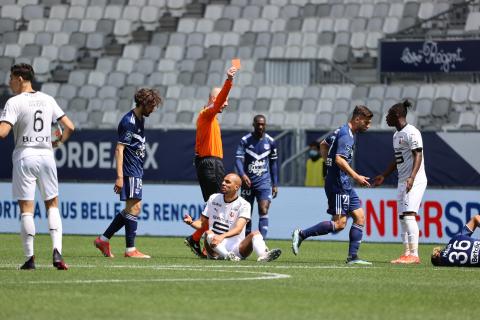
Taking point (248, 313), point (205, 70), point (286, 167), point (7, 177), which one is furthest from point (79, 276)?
point (205, 70)

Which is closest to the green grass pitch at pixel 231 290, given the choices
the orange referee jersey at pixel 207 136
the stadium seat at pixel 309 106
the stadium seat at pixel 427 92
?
the orange referee jersey at pixel 207 136

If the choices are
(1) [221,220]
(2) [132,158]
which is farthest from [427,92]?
(1) [221,220]

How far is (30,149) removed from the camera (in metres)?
13.4

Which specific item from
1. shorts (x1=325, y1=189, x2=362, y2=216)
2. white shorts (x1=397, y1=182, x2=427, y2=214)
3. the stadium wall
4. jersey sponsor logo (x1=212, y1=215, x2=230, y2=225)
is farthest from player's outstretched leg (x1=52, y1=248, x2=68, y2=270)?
the stadium wall

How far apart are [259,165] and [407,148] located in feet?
11.8

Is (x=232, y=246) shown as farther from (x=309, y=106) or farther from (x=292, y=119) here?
(x=309, y=106)

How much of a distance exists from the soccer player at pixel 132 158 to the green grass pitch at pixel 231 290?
0.54 m

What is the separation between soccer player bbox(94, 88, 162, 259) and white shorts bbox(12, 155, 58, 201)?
351cm

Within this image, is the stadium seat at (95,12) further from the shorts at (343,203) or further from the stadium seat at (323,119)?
the shorts at (343,203)

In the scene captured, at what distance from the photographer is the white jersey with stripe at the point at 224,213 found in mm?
16672

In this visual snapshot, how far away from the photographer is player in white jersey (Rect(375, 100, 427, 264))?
16844 millimetres

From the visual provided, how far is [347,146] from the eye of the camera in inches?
644

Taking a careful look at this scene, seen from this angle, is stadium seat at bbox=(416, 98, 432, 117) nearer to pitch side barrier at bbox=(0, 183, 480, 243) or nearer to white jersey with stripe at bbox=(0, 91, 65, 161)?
pitch side barrier at bbox=(0, 183, 480, 243)

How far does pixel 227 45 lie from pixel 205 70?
3.61 ft
